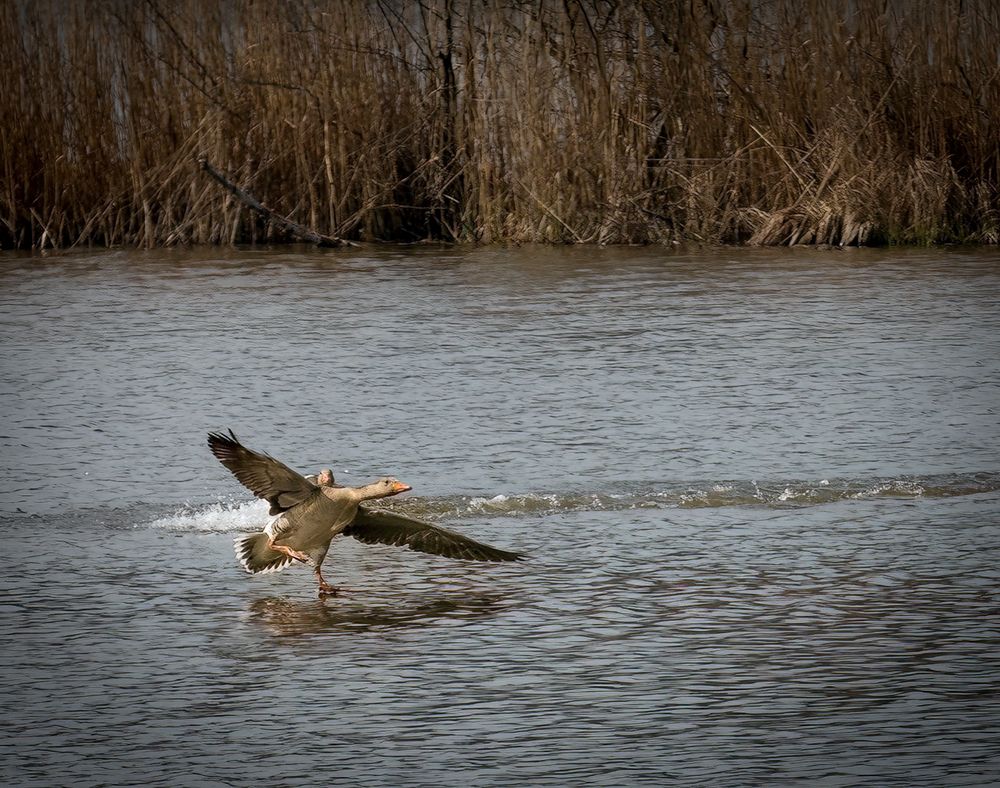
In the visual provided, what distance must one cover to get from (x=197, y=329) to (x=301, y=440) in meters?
3.30

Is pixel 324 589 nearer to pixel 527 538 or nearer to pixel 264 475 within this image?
pixel 264 475

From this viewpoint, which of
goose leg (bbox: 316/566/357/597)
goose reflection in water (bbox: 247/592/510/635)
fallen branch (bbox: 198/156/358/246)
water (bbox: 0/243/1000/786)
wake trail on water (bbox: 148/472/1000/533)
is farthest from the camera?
fallen branch (bbox: 198/156/358/246)

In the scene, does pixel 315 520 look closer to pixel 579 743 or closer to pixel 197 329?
pixel 579 743

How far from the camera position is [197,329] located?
10.8 metres

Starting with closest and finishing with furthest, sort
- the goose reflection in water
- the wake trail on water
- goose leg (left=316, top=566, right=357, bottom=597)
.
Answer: the goose reflection in water → goose leg (left=316, top=566, right=357, bottom=597) → the wake trail on water

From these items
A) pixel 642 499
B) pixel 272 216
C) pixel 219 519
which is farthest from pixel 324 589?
pixel 272 216

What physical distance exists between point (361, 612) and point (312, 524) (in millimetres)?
351

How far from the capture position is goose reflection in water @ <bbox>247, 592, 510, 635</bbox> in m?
5.12

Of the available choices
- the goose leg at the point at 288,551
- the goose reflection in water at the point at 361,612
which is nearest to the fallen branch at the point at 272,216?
the goose leg at the point at 288,551

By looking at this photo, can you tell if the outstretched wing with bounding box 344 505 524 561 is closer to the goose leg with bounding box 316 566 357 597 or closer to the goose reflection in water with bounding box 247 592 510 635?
the goose reflection in water with bounding box 247 592 510 635

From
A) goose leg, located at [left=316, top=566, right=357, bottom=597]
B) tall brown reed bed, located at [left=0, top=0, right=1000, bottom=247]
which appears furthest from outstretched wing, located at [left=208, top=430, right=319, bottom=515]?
tall brown reed bed, located at [left=0, top=0, right=1000, bottom=247]

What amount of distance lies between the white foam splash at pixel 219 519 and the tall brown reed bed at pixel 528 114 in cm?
773

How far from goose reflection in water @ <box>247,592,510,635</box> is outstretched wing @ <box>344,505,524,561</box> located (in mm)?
138

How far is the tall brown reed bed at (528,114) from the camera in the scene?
13812 millimetres
